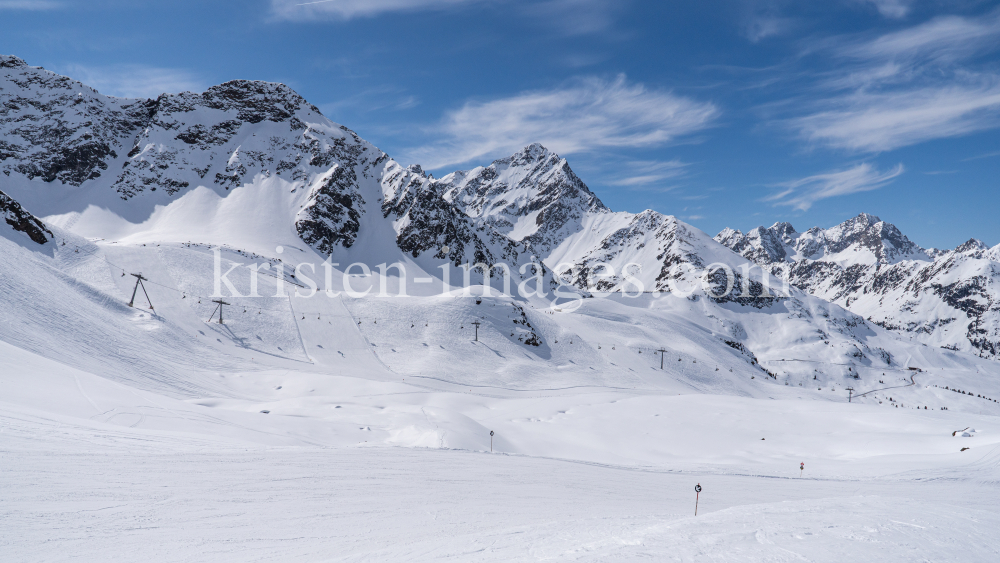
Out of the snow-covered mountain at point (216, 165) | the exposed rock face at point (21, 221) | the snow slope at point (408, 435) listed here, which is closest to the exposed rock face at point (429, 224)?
the snow-covered mountain at point (216, 165)

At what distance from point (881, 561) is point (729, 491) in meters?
8.41

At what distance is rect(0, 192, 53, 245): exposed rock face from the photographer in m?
40.0

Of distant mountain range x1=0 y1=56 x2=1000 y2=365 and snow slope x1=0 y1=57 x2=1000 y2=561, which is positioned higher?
distant mountain range x1=0 y1=56 x2=1000 y2=365

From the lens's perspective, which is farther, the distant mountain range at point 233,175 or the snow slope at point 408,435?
the distant mountain range at point 233,175

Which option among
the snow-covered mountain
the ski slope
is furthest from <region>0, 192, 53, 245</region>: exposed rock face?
the snow-covered mountain

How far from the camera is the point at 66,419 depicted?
12.1m

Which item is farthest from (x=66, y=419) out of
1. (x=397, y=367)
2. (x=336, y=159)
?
(x=336, y=159)

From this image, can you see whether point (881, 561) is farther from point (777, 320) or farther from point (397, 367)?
point (777, 320)

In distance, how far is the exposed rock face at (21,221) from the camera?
131 ft

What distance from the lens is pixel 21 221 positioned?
134 feet

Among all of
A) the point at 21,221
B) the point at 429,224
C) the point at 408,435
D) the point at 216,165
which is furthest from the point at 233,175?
the point at 408,435

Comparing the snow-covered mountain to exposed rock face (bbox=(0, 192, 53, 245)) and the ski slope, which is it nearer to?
exposed rock face (bbox=(0, 192, 53, 245))

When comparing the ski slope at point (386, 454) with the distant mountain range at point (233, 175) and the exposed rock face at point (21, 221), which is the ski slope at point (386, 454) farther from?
the distant mountain range at point (233, 175)

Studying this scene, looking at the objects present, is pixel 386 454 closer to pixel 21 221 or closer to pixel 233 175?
pixel 21 221
